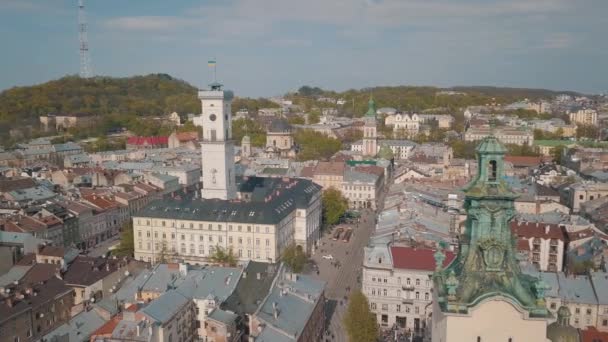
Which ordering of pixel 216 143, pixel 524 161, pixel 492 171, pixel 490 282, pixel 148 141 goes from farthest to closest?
1. pixel 148 141
2. pixel 524 161
3. pixel 216 143
4. pixel 492 171
5. pixel 490 282

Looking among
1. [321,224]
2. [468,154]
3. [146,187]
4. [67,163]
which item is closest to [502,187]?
[321,224]

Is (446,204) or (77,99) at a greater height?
(77,99)

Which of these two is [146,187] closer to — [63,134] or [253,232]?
[253,232]

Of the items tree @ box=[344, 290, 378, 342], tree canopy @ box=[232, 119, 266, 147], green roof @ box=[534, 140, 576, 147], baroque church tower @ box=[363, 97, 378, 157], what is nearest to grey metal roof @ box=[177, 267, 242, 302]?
tree @ box=[344, 290, 378, 342]

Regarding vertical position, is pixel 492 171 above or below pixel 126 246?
above

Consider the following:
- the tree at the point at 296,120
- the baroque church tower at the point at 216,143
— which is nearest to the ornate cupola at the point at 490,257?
the baroque church tower at the point at 216,143

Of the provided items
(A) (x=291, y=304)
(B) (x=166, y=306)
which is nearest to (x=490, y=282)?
(A) (x=291, y=304)

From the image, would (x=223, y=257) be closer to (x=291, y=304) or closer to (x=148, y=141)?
(x=291, y=304)
